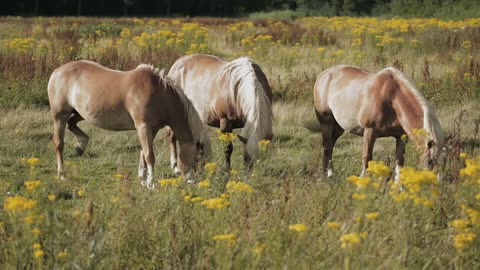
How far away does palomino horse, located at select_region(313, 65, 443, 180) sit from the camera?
7.76 m

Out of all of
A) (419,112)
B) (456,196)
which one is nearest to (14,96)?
(419,112)

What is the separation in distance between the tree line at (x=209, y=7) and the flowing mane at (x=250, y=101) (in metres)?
37.0

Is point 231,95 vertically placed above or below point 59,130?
above

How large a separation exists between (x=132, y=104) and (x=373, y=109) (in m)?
2.74

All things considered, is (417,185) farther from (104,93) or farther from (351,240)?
(104,93)

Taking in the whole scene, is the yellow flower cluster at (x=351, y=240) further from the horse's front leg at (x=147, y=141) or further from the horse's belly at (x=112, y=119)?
the horse's belly at (x=112, y=119)

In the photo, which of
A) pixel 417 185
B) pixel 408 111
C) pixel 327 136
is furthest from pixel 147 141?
pixel 417 185

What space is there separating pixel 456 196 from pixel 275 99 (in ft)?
27.2

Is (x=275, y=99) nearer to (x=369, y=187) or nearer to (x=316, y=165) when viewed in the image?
(x=316, y=165)

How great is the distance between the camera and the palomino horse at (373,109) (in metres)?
7.76

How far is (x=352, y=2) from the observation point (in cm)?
5800

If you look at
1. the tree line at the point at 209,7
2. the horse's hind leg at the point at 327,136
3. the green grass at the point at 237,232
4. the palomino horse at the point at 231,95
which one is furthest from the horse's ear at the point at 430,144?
the tree line at the point at 209,7

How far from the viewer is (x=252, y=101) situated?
8453 millimetres

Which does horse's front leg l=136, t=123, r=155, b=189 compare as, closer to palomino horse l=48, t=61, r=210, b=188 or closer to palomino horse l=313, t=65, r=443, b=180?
palomino horse l=48, t=61, r=210, b=188
